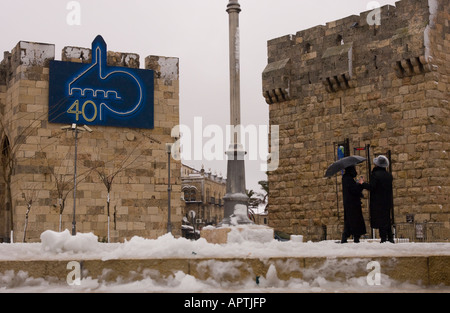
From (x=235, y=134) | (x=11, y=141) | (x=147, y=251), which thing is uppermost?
(x=11, y=141)

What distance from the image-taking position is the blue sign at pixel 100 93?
979 inches

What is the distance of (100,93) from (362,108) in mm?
9985

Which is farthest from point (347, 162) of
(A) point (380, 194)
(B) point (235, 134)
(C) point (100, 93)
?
(C) point (100, 93)

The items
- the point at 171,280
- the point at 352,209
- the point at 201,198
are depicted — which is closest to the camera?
the point at 171,280

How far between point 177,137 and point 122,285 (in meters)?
20.0

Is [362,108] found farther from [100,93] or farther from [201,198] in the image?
[201,198]

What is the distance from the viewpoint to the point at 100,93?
25578 millimetres

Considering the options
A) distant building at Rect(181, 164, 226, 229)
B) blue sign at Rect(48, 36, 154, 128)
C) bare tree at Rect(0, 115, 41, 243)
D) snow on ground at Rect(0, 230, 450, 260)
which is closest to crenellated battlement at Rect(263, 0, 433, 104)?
blue sign at Rect(48, 36, 154, 128)

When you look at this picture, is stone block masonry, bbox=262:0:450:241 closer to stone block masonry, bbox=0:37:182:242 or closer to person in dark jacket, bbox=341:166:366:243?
stone block masonry, bbox=0:37:182:242

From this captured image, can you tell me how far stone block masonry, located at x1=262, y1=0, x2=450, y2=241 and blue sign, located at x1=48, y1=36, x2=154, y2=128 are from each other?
196 inches

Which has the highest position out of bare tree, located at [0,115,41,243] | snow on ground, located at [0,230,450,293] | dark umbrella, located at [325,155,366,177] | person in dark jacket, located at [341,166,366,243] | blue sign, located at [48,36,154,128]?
blue sign, located at [48,36,154,128]

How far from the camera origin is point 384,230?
1154 cm

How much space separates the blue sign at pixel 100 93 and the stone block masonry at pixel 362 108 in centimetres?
498

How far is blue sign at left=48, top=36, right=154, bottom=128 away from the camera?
81.6ft
